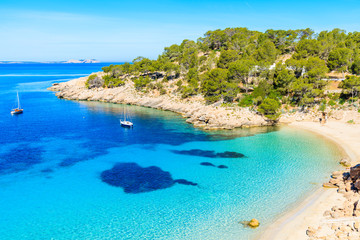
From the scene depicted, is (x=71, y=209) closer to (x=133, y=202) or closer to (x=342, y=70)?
(x=133, y=202)

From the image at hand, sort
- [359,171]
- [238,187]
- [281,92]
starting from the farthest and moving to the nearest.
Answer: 1. [281,92]
2. [238,187]
3. [359,171]

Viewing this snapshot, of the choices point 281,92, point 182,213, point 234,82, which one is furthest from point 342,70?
point 182,213

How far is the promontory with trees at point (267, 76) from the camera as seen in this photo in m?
77.0

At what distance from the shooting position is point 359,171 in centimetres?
3406

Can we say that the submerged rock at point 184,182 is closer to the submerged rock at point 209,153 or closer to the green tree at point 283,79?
the submerged rock at point 209,153

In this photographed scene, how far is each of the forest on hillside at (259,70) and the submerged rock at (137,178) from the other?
42886mm

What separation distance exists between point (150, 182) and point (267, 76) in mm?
66551

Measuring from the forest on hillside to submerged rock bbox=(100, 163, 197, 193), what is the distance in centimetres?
4289

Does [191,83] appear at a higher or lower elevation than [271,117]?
higher

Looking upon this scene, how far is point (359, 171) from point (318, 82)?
51.7 metres

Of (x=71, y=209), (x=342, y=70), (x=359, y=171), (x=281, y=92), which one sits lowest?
(x=71, y=209)

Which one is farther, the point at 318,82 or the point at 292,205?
the point at 318,82

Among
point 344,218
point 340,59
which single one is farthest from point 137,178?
point 340,59

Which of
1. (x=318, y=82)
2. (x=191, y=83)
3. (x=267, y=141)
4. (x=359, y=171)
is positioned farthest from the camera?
(x=191, y=83)
